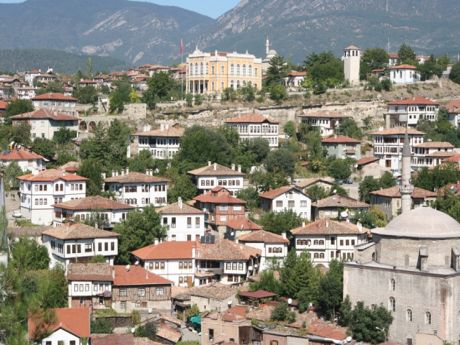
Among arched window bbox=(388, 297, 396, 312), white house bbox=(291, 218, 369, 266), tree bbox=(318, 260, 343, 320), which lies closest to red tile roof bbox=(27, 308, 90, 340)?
tree bbox=(318, 260, 343, 320)

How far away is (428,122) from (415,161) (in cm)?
687

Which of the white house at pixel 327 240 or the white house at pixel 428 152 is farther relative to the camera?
the white house at pixel 428 152

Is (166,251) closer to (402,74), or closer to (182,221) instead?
(182,221)

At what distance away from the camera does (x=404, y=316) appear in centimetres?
3853

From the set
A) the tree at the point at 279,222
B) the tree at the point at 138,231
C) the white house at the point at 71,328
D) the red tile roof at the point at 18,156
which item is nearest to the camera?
the white house at the point at 71,328

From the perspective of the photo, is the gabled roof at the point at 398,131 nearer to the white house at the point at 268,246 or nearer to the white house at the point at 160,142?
the white house at the point at 160,142

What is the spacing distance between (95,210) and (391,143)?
23.3 metres

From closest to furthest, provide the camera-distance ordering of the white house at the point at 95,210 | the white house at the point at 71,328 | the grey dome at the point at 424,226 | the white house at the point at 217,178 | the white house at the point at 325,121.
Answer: the white house at the point at 71,328 → the grey dome at the point at 424,226 → the white house at the point at 95,210 → the white house at the point at 217,178 → the white house at the point at 325,121

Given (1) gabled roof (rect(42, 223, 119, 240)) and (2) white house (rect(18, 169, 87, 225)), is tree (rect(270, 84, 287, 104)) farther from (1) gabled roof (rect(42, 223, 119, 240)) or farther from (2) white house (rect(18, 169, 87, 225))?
(1) gabled roof (rect(42, 223, 119, 240))

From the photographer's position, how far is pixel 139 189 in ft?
169

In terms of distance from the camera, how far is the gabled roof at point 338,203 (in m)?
51.7

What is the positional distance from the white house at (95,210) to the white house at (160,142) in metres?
11.4

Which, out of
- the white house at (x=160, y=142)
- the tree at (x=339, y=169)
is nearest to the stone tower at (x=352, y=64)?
the tree at (x=339, y=169)

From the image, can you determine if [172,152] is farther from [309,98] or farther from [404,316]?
[404,316]
